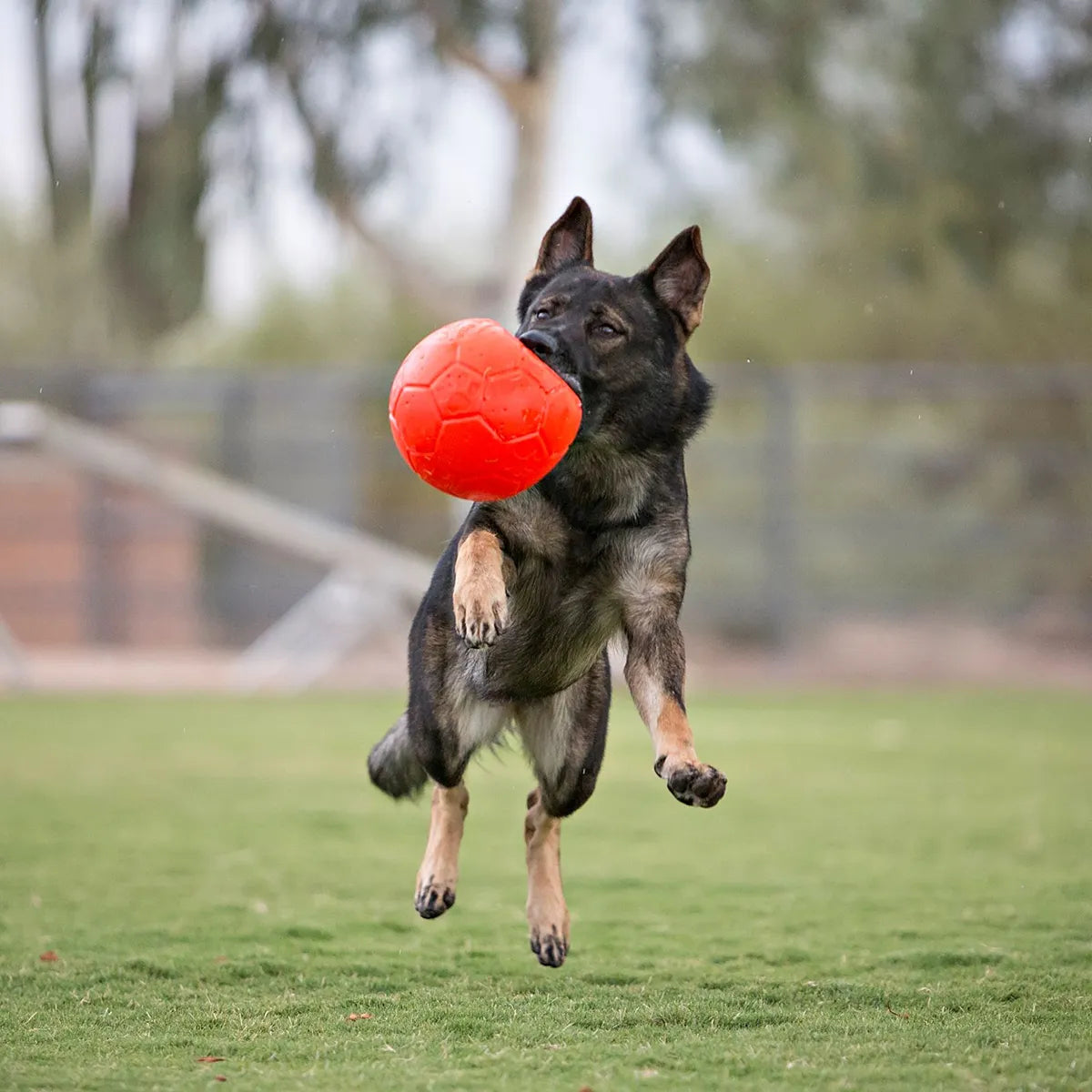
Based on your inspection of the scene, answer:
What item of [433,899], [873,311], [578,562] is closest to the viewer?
[578,562]

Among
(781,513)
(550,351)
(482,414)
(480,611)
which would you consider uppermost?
(781,513)

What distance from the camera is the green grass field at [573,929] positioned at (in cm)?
347

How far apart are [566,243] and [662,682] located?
1.33 meters

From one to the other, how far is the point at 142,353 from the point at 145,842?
57.3ft

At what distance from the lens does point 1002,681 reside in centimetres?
1571

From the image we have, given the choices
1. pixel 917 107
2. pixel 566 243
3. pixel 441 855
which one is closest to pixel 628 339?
pixel 566 243

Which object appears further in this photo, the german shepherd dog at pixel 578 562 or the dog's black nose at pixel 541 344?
the german shepherd dog at pixel 578 562

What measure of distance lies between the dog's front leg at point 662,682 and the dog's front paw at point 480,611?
470mm

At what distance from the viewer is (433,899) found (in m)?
4.31

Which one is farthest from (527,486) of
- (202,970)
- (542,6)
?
(542,6)

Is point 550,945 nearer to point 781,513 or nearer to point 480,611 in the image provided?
point 480,611

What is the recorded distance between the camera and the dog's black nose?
3971 millimetres

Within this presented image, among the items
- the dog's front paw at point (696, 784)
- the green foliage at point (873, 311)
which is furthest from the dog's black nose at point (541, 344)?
the green foliage at point (873, 311)

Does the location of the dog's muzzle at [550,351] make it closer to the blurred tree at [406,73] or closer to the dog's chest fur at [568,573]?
the dog's chest fur at [568,573]
